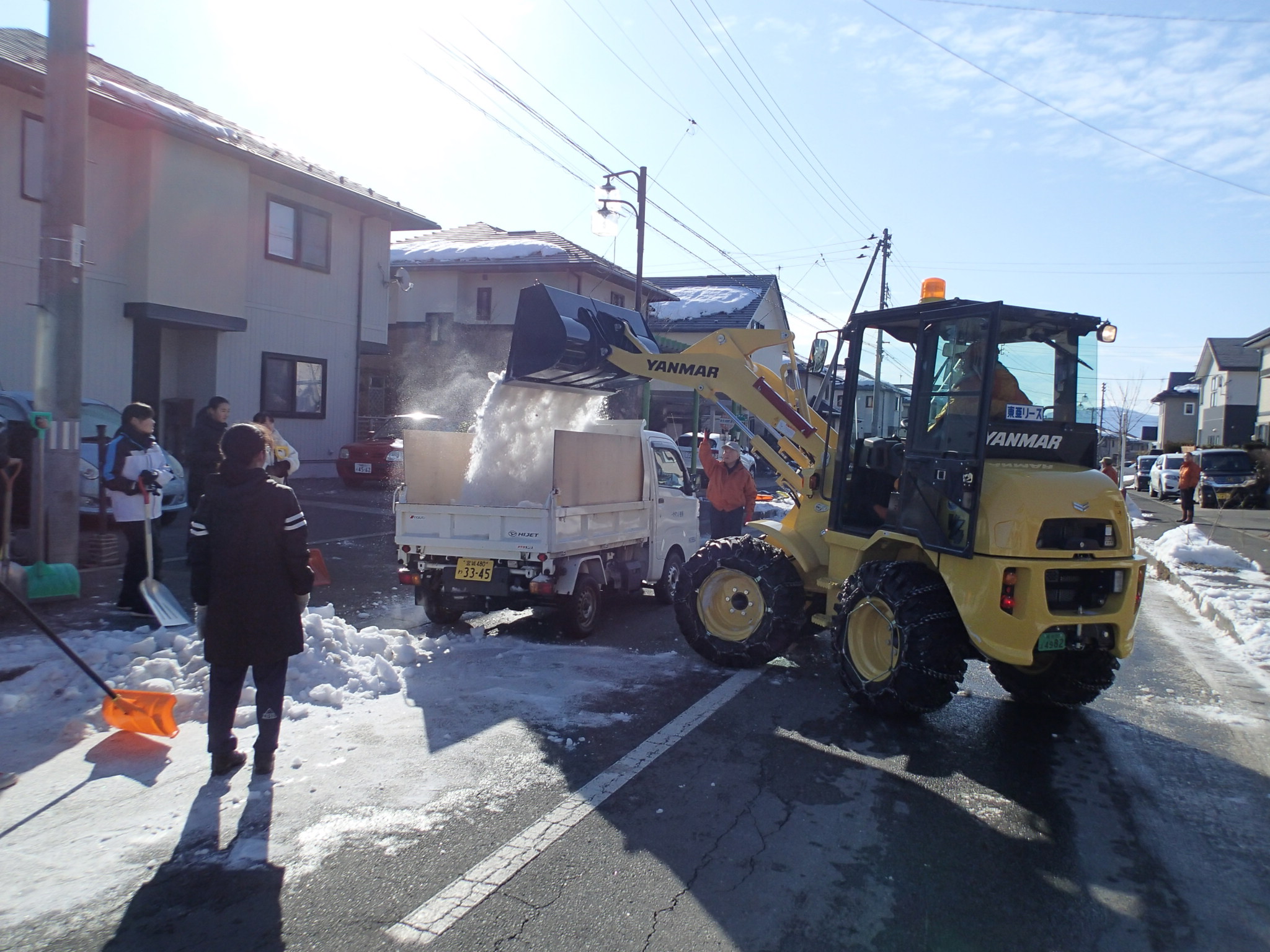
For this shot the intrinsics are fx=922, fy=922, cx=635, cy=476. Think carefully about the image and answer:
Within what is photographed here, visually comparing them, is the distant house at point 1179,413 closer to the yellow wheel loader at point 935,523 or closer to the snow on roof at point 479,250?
the snow on roof at point 479,250

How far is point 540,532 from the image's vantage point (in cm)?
Result: 756

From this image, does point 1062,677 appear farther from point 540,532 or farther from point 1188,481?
point 1188,481

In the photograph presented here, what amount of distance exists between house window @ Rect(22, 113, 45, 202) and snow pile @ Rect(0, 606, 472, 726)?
10645 millimetres

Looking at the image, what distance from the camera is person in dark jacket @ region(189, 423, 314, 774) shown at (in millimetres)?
4512

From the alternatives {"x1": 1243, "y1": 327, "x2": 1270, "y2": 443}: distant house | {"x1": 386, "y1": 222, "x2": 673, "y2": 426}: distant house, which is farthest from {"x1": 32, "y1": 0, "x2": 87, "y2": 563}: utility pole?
{"x1": 1243, "y1": 327, "x2": 1270, "y2": 443}: distant house

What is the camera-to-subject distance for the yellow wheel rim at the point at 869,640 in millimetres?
6098

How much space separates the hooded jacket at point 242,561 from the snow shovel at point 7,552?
12.0 feet

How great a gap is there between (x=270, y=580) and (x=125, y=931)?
1730 millimetres

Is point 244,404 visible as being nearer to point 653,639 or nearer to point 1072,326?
point 653,639

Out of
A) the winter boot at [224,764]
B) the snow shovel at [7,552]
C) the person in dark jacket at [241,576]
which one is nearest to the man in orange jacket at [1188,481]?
the person in dark jacket at [241,576]

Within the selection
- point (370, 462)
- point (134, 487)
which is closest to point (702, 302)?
point (370, 462)

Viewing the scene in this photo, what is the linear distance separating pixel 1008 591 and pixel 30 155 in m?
15.6

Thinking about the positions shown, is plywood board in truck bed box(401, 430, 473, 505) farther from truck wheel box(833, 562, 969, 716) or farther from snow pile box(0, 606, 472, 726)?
truck wheel box(833, 562, 969, 716)

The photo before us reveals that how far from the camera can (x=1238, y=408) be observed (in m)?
47.7
